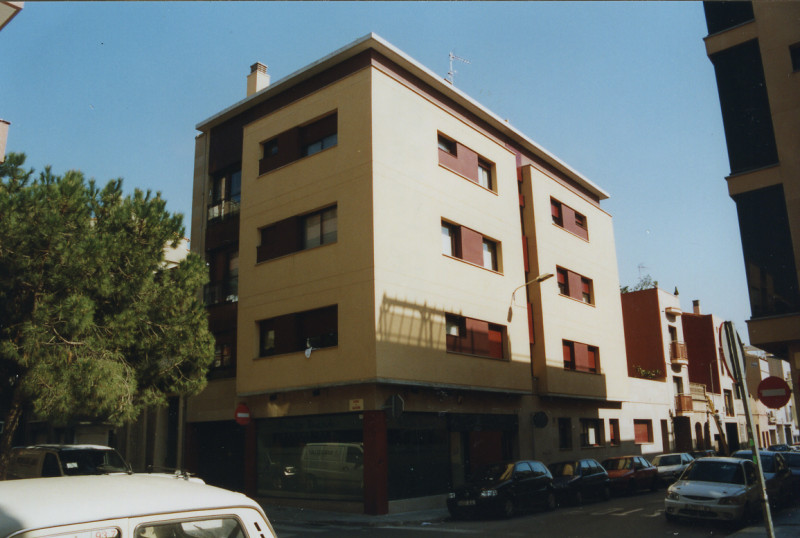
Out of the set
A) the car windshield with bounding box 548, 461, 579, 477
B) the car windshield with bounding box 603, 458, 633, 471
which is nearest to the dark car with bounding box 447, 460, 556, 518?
the car windshield with bounding box 548, 461, 579, 477

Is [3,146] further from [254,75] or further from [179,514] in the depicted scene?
[179,514]

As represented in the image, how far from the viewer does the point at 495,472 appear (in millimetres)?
17422

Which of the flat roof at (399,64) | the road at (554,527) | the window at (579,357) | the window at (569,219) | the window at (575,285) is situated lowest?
the road at (554,527)

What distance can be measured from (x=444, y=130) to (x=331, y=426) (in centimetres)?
1047

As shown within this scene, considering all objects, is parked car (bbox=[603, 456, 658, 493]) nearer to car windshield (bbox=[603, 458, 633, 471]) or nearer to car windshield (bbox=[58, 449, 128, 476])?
car windshield (bbox=[603, 458, 633, 471])

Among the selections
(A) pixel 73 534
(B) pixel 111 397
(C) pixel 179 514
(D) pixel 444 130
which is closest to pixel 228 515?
(C) pixel 179 514

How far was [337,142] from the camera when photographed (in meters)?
20.5

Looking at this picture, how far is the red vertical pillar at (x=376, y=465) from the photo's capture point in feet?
57.1

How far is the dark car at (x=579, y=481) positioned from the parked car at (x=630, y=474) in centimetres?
134

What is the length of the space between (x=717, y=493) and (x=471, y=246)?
11.1m

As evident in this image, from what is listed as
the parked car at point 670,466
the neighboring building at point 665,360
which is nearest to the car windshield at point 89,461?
the parked car at point 670,466

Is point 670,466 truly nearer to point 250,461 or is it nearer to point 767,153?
point 767,153

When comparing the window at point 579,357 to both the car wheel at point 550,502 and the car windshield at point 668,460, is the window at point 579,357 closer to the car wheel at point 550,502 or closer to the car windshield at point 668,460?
the car windshield at point 668,460

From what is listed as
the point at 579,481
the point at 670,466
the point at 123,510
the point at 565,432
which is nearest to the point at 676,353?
the point at 670,466
